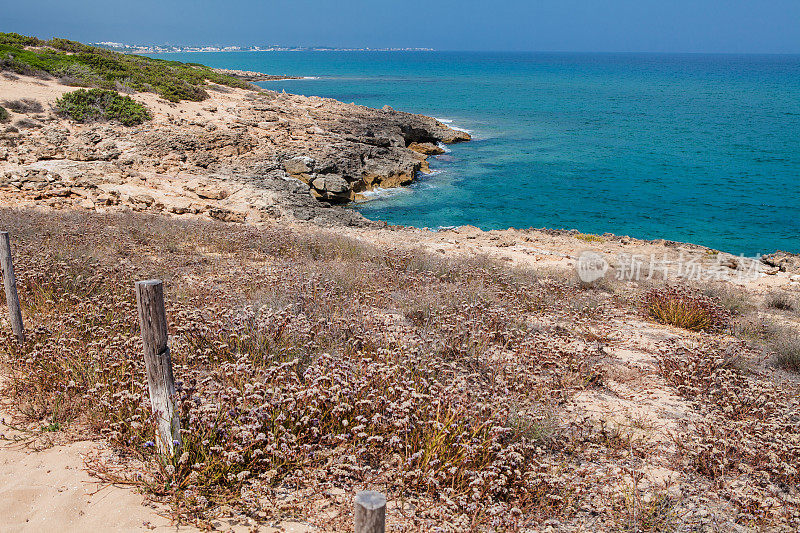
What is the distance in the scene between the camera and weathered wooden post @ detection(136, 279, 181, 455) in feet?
12.5

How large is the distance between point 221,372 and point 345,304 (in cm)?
262

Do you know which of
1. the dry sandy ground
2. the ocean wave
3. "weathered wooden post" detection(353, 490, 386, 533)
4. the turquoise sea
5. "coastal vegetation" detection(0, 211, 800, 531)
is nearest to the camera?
"weathered wooden post" detection(353, 490, 386, 533)

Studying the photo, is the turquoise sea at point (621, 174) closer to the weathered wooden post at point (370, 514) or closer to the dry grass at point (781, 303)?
the dry grass at point (781, 303)

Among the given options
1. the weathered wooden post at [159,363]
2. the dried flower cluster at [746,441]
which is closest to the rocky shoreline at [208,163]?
the dried flower cluster at [746,441]

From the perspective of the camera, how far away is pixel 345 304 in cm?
741

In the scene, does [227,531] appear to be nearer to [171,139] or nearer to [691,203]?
[171,139]

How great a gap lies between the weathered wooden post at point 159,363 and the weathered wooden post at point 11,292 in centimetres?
292

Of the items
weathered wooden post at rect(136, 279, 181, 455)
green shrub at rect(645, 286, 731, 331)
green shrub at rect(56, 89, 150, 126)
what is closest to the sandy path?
weathered wooden post at rect(136, 279, 181, 455)

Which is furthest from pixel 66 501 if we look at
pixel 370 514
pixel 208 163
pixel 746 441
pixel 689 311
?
pixel 208 163

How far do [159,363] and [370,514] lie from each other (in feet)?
7.48

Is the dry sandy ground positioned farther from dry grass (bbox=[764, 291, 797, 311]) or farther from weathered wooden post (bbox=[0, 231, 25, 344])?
dry grass (bbox=[764, 291, 797, 311])

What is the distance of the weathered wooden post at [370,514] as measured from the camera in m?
2.41

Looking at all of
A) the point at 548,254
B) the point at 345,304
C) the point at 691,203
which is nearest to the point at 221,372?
the point at 345,304

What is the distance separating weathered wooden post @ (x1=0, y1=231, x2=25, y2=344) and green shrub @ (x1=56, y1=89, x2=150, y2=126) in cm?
2036
